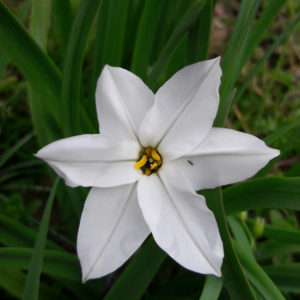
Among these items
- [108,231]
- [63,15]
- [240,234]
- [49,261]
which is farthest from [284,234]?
[63,15]

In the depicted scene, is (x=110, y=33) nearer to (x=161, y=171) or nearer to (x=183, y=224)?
(x=161, y=171)

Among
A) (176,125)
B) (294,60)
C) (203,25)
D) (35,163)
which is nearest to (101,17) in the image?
(203,25)

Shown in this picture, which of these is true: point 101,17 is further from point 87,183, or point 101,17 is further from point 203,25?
point 87,183

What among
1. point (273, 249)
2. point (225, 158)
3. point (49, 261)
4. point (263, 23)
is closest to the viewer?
point (225, 158)

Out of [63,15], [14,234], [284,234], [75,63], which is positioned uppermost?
[63,15]

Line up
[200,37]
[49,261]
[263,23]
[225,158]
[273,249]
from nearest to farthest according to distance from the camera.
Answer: [225,158] < [200,37] < [49,261] < [263,23] < [273,249]

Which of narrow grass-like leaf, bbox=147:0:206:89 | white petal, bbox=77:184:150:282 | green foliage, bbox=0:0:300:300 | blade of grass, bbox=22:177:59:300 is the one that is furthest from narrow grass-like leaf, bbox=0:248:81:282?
narrow grass-like leaf, bbox=147:0:206:89

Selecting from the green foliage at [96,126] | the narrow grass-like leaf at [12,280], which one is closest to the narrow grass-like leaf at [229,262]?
the green foliage at [96,126]
